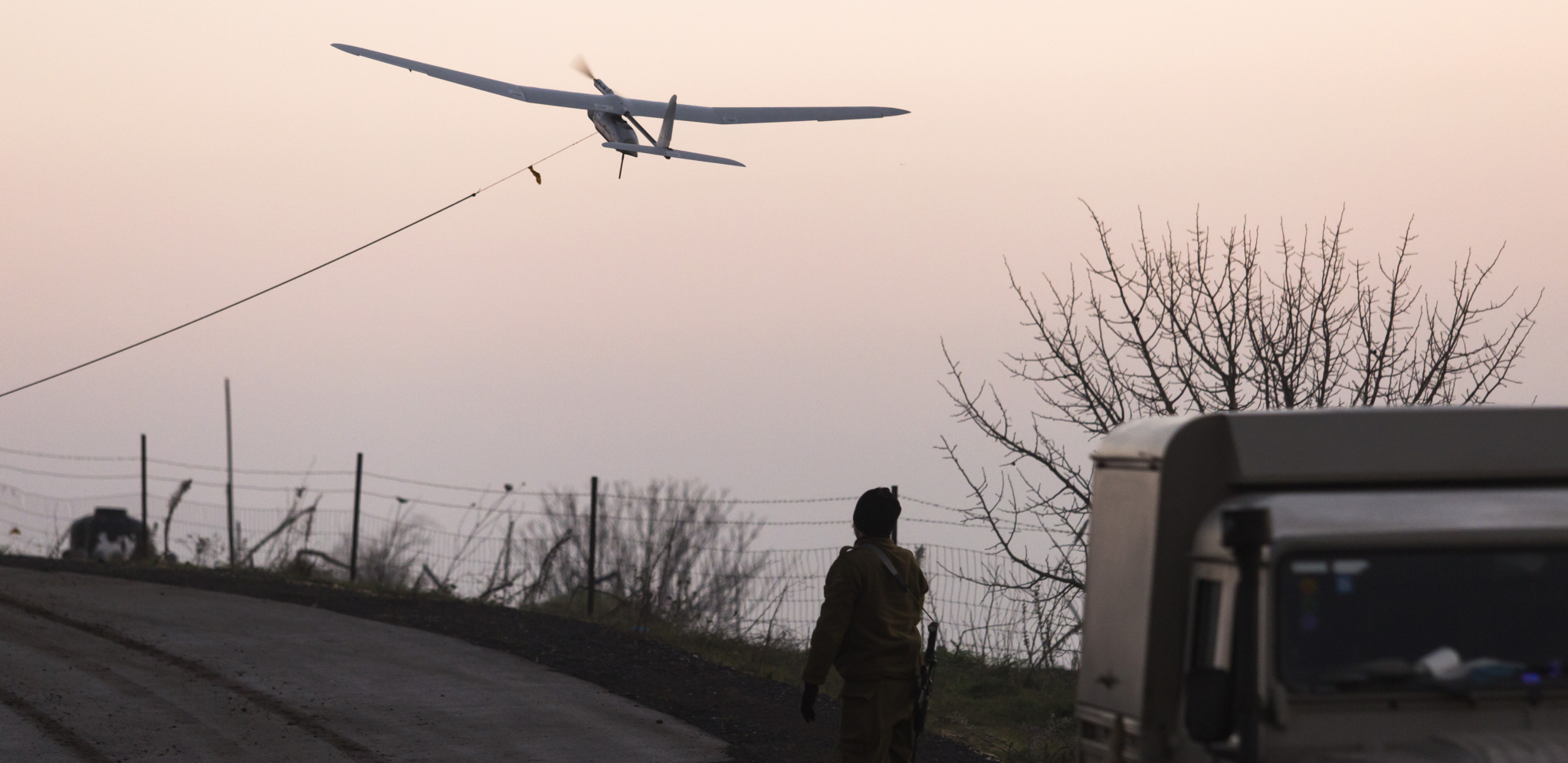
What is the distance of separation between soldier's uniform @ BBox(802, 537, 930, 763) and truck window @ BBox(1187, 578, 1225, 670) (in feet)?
7.63

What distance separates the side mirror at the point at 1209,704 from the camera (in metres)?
4.07

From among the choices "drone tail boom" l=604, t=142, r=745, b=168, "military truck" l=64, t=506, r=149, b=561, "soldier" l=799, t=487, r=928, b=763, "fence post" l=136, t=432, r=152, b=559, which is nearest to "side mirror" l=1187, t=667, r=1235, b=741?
"soldier" l=799, t=487, r=928, b=763

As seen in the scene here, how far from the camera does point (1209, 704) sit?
4.07 m

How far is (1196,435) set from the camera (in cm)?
477

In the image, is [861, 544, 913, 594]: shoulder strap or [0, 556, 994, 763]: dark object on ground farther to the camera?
[0, 556, 994, 763]: dark object on ground

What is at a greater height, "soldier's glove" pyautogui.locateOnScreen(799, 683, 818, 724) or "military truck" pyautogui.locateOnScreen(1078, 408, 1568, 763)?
"military truck" pyautogui.locateOnScreen(1078, 408, 1568, 763)

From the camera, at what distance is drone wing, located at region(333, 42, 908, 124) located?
632 inches

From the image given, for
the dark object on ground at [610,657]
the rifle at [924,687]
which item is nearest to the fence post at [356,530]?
the dark object on ground at [610,657]

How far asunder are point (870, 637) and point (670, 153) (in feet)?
35.1

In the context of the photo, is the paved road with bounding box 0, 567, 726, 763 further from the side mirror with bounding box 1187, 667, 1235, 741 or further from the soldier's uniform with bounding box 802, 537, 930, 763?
the side mirror with bounding box 1187, 667, 1235, 741

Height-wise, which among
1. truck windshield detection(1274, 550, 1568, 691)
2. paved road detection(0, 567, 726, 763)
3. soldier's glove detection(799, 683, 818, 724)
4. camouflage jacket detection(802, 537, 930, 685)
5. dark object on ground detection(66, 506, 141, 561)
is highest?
truck windshield detection(1274, 550, 1568, 691)

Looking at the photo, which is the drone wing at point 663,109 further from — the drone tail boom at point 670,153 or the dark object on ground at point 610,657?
the dark object on ground at point 610,657

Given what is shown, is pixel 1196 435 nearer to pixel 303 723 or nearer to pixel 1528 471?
pixel 1528 471

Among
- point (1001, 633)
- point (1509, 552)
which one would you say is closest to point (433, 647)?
point (1001, 633)
